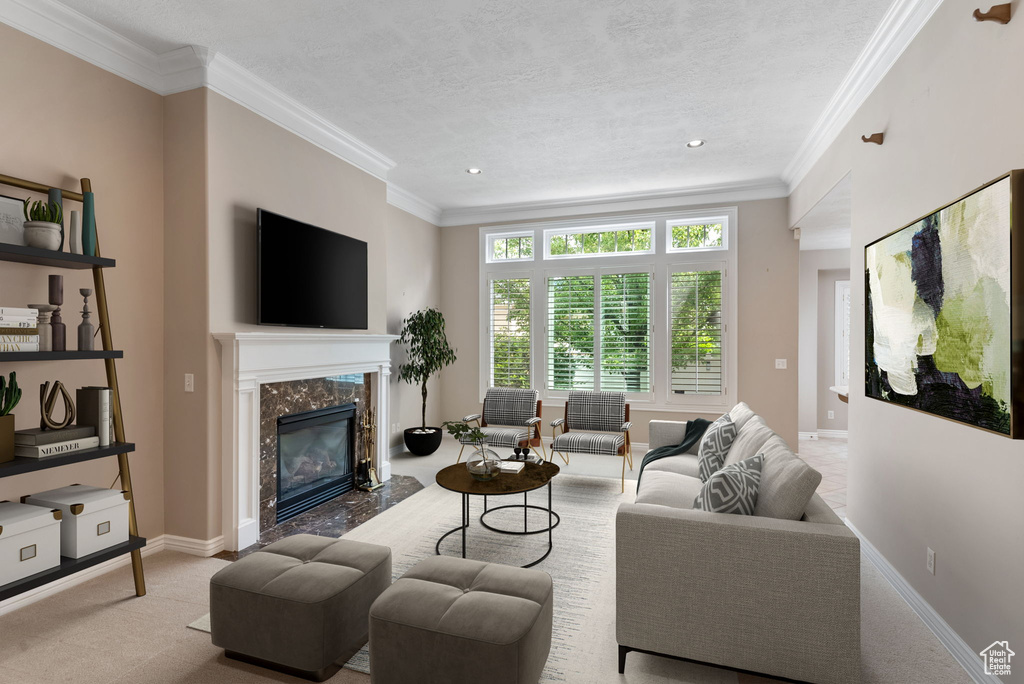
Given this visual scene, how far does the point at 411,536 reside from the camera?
3.47m

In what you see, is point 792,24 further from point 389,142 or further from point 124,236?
point 124,236

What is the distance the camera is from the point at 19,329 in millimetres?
2244

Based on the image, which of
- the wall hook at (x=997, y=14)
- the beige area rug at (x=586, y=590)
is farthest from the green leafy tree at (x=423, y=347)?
the wall hook at (x=997, y=14)

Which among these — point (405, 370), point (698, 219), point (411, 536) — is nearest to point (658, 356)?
point (698, 219)

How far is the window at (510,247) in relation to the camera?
6699 millimetres

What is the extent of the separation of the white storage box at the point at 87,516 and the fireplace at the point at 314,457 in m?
1.17

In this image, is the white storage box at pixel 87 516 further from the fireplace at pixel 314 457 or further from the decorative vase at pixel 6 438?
the fireplace at pixel 314 457

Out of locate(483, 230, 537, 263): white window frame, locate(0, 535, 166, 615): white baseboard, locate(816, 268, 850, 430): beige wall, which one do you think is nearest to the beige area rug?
locate(0, 535, 166, 615): white baseboard

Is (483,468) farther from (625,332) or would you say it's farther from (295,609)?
(625,332)

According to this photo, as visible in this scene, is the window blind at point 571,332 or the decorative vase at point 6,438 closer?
the decorative vase at point 6,438

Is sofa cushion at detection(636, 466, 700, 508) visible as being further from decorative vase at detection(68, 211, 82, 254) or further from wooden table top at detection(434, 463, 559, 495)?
decorative vase at detection(68, 211, 82, 254)

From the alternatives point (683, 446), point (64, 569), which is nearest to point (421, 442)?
point (683, 446)

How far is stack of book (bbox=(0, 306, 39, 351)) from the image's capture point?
2.19 metres

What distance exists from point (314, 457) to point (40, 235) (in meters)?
2.35
